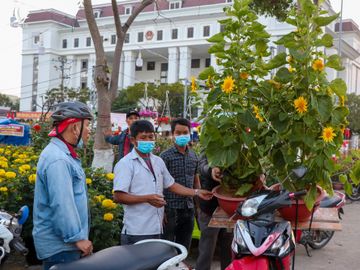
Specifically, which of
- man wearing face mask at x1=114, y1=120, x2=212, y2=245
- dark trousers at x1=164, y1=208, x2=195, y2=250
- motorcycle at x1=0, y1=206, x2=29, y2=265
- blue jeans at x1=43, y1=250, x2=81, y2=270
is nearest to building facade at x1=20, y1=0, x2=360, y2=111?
dark trousers at x1=164, y1=208, x2=195, y2=250

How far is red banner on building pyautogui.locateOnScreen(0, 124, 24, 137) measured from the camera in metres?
7.63

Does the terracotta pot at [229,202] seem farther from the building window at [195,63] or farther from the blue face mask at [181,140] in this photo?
the building window at [195,63]

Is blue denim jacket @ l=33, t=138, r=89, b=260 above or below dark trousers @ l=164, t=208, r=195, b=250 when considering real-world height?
above

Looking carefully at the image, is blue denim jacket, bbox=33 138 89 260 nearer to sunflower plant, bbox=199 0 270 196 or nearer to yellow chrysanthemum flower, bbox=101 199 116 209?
sunflower plant, bbox=199 0 270 196

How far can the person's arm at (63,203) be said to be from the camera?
243cm

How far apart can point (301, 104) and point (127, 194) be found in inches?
60.8

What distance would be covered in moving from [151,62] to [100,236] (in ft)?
209

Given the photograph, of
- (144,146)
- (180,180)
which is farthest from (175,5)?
(144,146)

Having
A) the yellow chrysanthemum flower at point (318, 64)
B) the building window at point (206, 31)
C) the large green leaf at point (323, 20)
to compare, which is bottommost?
the yellow chrysanthemum flower at point (318, 64)

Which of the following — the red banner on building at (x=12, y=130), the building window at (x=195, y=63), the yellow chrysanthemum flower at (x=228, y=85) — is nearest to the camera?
the yellow chrysanthemum flower at (x=228, y=85)

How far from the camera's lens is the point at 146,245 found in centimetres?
245

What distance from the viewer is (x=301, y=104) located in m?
2.46

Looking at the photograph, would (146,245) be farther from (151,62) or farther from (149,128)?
(151,62)

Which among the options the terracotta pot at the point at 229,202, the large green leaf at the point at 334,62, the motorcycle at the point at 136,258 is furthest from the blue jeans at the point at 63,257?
the large green leaf at the point at 334,62
